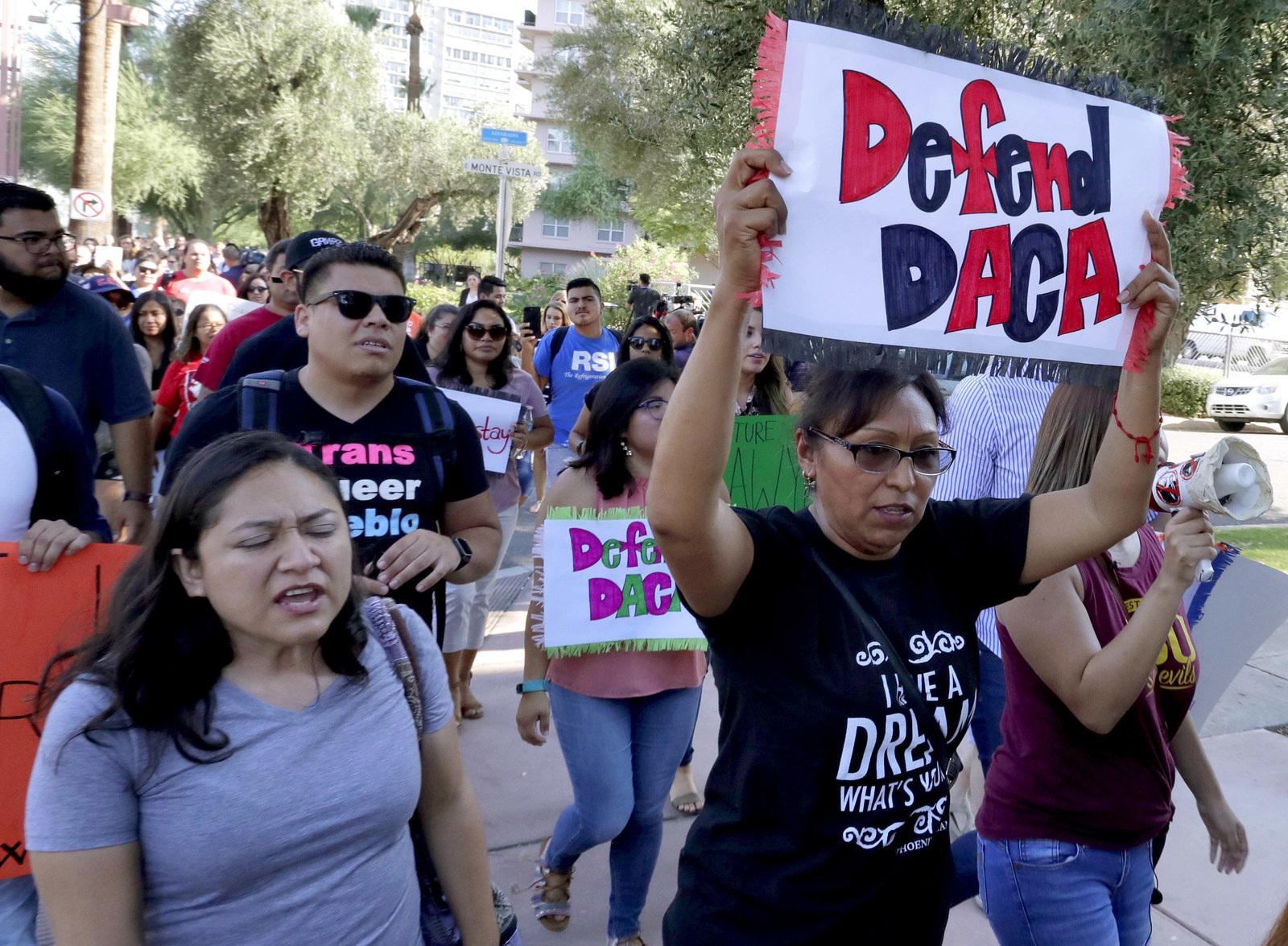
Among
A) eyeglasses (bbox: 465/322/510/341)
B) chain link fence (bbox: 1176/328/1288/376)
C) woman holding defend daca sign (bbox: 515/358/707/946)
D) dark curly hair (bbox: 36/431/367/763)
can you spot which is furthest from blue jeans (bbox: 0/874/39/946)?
chain link fence (bbox: 1176/328/1288/376)

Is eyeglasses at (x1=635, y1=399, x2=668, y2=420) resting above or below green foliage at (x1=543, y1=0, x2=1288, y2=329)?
below

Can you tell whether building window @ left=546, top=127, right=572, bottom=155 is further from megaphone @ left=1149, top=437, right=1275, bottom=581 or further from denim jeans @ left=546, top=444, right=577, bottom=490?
megaphone @ left=1149, top=437, right=1275, bottom=581

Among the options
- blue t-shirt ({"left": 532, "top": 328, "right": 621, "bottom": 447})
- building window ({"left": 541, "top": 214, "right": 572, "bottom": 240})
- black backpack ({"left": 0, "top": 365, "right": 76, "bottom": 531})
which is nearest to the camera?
black backpack ({"left": 0, "top": 365, "right": 76, "bottom": 531})

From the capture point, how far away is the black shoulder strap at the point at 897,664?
5.41 feet

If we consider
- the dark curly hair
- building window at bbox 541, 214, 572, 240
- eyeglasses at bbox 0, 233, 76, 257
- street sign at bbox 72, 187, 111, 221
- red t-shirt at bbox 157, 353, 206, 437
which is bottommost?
the dark curly hair

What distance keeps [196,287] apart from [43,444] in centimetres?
794

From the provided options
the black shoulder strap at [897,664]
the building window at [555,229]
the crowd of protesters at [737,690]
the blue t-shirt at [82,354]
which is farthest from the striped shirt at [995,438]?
the building window at [555,229]

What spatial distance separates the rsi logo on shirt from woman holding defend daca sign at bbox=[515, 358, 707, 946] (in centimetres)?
409

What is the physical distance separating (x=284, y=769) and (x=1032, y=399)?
2.63 metres

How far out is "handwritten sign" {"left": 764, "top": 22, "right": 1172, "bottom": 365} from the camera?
4.66ft

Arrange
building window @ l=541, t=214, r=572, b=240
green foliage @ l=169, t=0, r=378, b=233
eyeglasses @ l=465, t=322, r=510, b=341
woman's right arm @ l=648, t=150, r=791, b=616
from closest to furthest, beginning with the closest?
woman's right arm @ l=648, t=150, r=791, b=616 < eyeglasses @ l=465, t=322, r=510, b=341 < green foliage @ l=169, t=0, r=378, b=233 < building window @ l=541, t=214, r=572, b=240

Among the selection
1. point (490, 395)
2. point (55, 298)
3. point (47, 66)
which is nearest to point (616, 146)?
point (490, 395)

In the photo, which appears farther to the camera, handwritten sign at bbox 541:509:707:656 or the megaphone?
handwritten sign at bbox 541:509:707:656

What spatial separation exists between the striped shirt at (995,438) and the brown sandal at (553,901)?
179 centimetres
